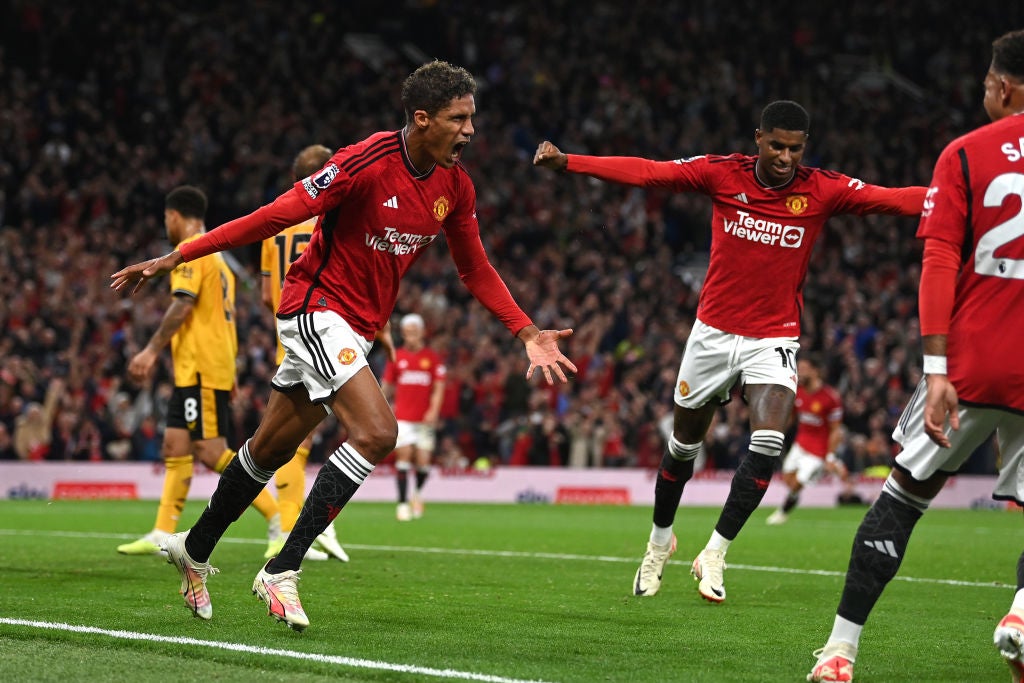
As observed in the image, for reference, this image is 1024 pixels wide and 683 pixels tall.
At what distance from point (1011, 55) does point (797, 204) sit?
3100 millimetres

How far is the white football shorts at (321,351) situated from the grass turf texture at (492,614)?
1.23 m

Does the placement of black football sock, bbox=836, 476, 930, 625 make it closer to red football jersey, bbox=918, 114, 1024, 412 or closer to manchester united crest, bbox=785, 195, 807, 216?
red football jersey, bbox=918, 114, 1024, 412

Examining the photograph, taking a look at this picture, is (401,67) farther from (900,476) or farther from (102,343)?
(900,476)

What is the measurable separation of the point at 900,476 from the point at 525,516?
13225mm

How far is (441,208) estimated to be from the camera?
6.68 meters

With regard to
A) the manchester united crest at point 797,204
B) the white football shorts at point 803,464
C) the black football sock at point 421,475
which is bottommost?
the black football sock at point 421,475

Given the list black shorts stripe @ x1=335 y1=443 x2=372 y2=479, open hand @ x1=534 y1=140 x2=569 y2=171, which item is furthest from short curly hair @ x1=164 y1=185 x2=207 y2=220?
black shorts stripe @ x1=335 y1=443 x2=372 y2=479

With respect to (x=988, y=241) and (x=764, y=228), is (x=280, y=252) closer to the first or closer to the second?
(x=764, y=228)

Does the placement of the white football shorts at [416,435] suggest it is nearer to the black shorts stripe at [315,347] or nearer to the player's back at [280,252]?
the player's back at [280,252]

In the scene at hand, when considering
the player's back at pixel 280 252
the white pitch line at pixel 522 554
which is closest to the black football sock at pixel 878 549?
the white pitch line at pixel 522 554

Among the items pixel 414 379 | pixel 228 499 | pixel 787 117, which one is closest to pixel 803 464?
pixel 414 379

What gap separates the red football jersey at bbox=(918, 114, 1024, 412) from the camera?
4.97 meters

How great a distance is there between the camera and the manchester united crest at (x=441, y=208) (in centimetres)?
664

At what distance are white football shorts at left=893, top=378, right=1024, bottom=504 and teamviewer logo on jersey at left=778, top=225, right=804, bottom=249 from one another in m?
3.05
